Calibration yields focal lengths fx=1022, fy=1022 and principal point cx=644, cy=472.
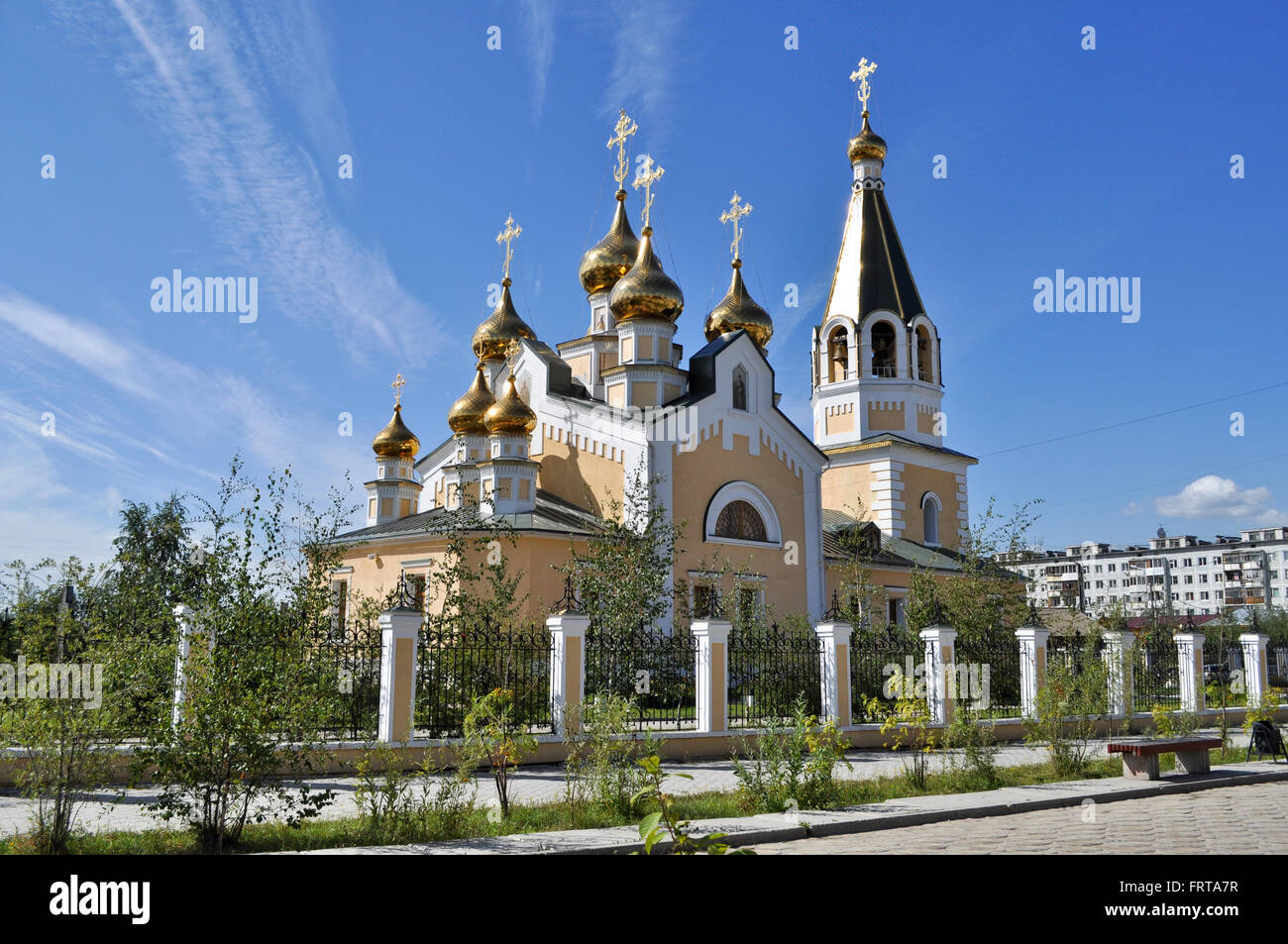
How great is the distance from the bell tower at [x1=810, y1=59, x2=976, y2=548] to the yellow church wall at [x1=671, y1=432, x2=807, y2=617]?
5720 millimetres

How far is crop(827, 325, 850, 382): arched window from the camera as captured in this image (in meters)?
30.1

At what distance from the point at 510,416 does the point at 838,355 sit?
12.3m

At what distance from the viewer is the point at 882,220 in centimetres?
3084

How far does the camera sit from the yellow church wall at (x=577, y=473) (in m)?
22.7

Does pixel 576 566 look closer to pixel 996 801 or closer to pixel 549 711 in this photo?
pixel 549 711

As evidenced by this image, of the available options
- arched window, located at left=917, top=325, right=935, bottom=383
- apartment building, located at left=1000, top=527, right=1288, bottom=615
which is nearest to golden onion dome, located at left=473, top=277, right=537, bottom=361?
arched window, located at left=917, top=325, right=935, bottom=383

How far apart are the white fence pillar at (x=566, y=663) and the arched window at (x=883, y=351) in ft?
65.4

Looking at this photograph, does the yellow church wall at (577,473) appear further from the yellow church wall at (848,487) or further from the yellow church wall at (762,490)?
the yellow church wall at (848,487)

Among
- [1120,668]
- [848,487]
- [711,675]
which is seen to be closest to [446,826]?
[711,675]

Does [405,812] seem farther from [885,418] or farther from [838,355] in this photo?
[838,355]

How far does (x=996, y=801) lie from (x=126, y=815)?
7.45 meters

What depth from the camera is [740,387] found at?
2409 cm

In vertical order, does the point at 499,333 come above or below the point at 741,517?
above
